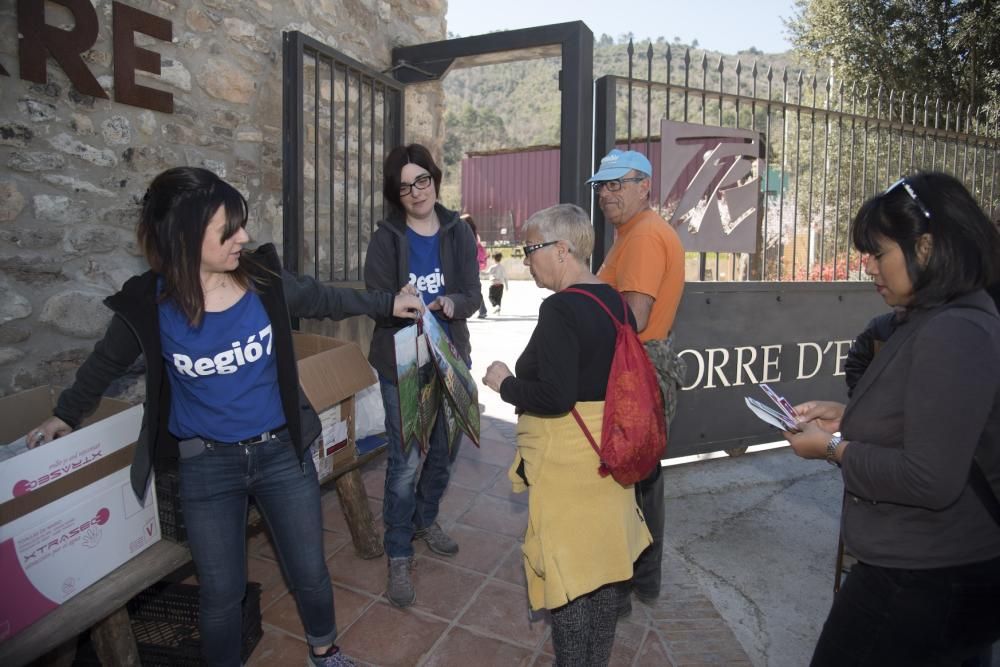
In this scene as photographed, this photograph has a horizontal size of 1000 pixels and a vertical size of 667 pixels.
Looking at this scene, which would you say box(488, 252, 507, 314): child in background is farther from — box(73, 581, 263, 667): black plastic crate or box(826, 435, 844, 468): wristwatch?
box(826, 435, 844, 468): wristwatch

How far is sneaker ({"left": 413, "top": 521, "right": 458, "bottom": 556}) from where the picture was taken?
3.11 meters

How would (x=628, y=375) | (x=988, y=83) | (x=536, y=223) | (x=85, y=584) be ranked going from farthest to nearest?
(x=988, y=83), (x=85, y=584), (x=536, y=223), (x=628, y=375)

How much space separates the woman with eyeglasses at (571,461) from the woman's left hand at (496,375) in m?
0.06

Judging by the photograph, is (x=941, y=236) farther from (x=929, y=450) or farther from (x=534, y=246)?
(x=534, y=246)

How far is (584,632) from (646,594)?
42.0 inches

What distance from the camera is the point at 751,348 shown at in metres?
4.34

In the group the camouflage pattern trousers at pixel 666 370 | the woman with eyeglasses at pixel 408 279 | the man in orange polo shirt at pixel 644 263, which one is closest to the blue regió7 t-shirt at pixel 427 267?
the woman with eyeglasses at pixel 408 279

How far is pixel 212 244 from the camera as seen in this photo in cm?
182

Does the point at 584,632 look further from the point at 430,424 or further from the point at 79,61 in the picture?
the point at 79,61

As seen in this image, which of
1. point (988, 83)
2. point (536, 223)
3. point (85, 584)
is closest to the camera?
point (536, 223)

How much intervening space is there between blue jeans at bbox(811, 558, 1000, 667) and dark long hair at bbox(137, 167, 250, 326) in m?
1.79

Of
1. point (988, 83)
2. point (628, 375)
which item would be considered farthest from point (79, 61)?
point (988, 83)

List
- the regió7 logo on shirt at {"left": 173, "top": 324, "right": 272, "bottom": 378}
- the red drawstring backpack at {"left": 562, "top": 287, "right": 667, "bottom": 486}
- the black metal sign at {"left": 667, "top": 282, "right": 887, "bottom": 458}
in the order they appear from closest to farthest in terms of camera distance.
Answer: the red drawstring backpack at {"left": 562, "top": 287, "right": 667, "bottom": 486} < the regió7 logo on shirt at {"left": 173, "top": 324, "right": 272, "bottom": 378} < the black metal sign at {"left": 667, "top": 282, "right": 887, "bottom": 458}

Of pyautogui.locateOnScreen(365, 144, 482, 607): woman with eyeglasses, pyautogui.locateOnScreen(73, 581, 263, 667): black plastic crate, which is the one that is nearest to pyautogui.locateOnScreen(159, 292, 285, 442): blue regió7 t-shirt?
pyautogui.locateOnScreen(365, 144, 482, 607): woman with eyeglasses
